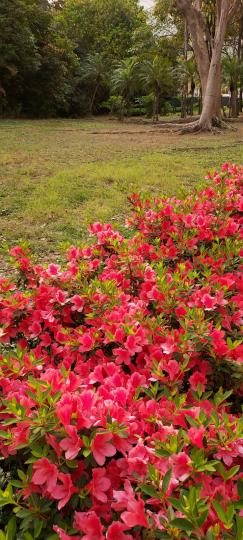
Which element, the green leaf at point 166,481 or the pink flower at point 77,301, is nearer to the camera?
→ the green leaf at point 166,481

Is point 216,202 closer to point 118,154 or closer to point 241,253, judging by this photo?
point 241,253

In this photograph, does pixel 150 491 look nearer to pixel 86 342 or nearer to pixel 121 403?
pixel 121 403

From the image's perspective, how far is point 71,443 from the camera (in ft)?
3.41

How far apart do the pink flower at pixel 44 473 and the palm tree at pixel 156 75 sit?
71.2 ft

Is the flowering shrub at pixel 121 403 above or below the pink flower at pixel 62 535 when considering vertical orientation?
above

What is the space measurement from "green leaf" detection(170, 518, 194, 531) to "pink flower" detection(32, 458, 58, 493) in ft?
0.94

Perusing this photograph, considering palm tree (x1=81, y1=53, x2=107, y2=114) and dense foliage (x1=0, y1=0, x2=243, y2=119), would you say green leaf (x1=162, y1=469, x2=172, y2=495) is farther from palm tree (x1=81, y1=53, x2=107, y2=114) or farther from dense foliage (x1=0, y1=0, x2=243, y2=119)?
palm tree (x1=81, y1=53, x2=107, y2=114)

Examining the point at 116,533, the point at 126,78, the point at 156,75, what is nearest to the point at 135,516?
the point at 116,533

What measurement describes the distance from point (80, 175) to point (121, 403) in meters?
6.73

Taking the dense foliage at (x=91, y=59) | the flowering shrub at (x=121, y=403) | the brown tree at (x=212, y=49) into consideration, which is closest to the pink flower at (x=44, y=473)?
the flowering shrub at (x=121, y=403)

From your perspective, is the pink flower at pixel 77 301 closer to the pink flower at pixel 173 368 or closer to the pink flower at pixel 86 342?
the pink flower at pixel 86 342

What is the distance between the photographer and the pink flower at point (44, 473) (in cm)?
101

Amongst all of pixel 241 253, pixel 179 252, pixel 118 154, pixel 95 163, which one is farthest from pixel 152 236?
pixel 118 154

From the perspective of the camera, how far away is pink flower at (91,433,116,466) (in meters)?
1.04
